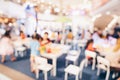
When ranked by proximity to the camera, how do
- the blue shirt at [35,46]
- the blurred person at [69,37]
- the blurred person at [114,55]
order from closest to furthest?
1. the blurred person at [114,55]
2. the blue shirt at [35,46]
3. the blurred person at [69,37]

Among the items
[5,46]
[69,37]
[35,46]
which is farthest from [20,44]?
[69,37]

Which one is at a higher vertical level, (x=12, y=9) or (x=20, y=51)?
(x=12, y=9)

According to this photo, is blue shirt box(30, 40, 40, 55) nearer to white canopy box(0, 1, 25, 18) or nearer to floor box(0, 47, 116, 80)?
floor box(0, 47, 116, 80)

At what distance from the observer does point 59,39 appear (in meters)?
8.20

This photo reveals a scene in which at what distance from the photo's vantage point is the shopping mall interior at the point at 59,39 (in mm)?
5774

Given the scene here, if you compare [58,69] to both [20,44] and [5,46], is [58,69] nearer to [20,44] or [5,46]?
[20,44]

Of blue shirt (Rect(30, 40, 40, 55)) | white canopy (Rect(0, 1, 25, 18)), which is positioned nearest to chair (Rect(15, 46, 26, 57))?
blue shirt (Rect(30, 40, 40, 55))

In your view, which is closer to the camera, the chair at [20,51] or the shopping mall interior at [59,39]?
the shopping mall interior at [59,39]

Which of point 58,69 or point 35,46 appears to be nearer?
point 35,46

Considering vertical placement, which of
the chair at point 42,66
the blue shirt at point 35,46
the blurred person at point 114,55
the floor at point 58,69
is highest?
the blue shirt at point 35,46

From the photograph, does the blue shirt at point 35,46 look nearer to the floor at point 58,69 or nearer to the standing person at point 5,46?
the floor at point 58,69

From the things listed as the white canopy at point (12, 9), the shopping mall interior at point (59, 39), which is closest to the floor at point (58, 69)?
the shopping mall interior at point (59, 39)

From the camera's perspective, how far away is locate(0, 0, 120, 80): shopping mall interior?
18.9ft

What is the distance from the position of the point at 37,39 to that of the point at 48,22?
7.38ft
